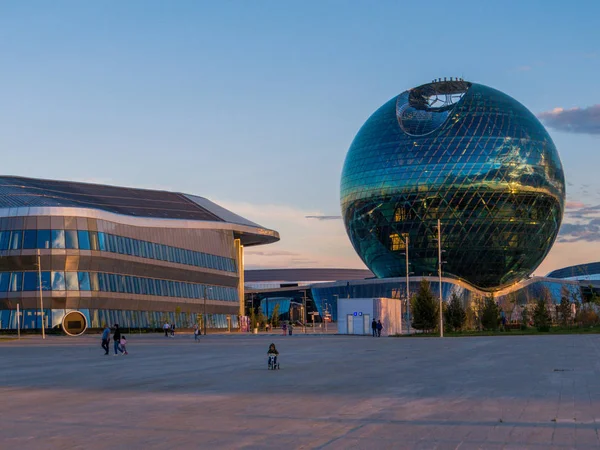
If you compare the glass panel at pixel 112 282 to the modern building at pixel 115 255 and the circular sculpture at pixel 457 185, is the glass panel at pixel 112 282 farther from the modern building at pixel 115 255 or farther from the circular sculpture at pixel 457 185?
the circular sculpture at pixel 457 185

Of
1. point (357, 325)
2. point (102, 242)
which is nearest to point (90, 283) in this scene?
point (102, 242)

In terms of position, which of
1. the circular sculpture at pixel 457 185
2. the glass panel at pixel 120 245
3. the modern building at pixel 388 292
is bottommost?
the modern building at pixel 388 292

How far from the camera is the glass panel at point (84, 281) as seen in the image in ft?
284

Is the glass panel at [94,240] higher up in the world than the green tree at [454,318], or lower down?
higher up

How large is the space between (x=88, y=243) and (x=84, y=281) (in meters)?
3.71

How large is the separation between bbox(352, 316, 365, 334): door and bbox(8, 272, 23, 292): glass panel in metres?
32.3

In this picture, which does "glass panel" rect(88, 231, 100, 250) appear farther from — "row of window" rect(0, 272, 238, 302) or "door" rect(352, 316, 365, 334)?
"door" rect(352, 316, 365, 334)

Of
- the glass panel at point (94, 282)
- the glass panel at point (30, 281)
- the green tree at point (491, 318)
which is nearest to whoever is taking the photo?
the green tree at point (491, 318)

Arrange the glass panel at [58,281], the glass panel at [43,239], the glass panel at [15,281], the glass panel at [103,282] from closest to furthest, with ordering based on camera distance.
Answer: the glass panel at [15,281] < the glass panel at [43,239] < the glass panel at [58,281] < the glass panel at [103,282]

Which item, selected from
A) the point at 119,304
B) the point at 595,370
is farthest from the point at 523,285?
the point at 595,370

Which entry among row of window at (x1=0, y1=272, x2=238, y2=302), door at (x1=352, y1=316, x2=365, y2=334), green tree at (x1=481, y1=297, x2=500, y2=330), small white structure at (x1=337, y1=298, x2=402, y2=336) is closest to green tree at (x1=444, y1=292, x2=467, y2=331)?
green tree at (x1=481, y1=297, x2=500, y2=330)

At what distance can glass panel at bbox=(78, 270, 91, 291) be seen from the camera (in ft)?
284

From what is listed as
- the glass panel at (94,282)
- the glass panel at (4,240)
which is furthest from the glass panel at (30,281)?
the glass panel at (94,282)

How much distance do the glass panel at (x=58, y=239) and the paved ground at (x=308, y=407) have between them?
193ft
